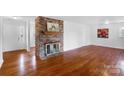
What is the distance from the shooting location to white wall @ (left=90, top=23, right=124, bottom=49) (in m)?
6.05

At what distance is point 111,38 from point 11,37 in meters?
4.58

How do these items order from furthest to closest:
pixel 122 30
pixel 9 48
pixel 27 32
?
pixel 122 30 < pixel 27 32 < pixel 9 48

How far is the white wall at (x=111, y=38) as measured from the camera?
6051 millimetres

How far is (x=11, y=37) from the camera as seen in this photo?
170 inches

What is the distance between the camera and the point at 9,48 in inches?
170

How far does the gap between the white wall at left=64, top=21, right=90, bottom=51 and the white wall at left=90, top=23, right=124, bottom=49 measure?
32 centimetres


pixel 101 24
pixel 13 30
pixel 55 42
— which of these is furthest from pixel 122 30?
pixel 13 30

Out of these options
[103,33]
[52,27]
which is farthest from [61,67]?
[103,33]

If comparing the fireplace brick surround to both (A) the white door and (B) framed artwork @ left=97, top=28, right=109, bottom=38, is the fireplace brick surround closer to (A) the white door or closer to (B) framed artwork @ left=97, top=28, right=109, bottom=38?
(A) the white door

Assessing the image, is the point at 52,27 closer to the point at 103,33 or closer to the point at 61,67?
the point at 61,67

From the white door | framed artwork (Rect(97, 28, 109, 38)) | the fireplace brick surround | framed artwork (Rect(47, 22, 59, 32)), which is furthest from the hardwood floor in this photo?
framed artwork (Rect(97, 28, 109, 38))
